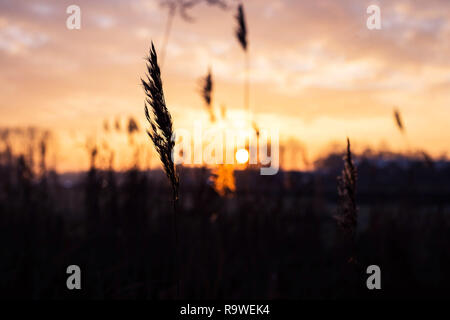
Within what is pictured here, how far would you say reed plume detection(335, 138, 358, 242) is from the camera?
1818mm

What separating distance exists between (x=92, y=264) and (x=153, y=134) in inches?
107

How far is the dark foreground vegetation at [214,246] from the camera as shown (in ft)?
10.6

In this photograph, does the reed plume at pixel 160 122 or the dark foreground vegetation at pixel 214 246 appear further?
the dark foreground vegetation at pixel 214 246

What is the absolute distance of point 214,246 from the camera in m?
4.04

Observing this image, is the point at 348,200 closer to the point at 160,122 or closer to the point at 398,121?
Result: the point at 160,122

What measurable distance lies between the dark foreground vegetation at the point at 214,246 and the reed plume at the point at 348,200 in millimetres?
1037

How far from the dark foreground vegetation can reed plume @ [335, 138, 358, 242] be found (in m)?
1.04

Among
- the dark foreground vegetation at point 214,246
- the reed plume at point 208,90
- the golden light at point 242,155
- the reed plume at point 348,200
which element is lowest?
the dark foreground vegetation at point 214,246

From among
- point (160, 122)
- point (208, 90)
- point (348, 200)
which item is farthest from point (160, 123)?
point (208, 90)

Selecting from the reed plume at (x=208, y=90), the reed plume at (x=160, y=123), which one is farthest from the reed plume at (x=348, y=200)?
the reed plume at (x=208, y=90)

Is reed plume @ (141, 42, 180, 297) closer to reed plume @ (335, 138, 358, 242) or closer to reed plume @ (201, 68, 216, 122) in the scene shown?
reed plume @ (335, 138, 358, 242)

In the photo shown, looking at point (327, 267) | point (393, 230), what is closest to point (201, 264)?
point (327, 267)

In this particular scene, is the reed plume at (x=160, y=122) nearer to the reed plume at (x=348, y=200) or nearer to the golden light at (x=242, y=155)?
the reed plume at (x=348, y=200)

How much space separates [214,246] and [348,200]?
95.6 inches
